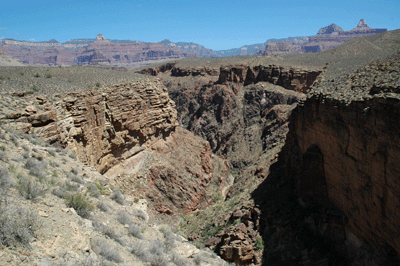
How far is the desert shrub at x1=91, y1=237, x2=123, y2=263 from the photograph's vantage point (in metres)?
6.83

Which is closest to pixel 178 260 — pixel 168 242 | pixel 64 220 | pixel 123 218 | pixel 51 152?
pixel 168 242

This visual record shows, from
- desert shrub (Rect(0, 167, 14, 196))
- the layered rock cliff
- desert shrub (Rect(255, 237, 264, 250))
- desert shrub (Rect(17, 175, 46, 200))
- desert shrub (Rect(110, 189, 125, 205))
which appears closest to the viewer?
desert shrub (Rect(0, 167, 14, 196))

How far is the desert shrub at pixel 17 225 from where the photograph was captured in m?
5.36

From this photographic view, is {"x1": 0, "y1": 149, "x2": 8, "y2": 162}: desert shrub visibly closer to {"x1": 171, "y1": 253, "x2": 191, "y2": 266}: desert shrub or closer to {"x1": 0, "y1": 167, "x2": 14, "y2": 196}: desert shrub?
{"x1": 0, "y1": 167, "x2": 14, "y2": 196}: desert shrub

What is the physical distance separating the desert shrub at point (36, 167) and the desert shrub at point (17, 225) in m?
3.13

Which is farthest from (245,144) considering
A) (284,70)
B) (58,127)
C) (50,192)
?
(50,192)

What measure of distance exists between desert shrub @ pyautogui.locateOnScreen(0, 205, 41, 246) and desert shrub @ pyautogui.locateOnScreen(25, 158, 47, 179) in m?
3.13

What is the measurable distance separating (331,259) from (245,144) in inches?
1278

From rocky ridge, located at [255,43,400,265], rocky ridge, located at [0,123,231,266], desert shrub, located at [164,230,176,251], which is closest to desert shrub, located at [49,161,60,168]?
rocky ridge, located at [0,123,231,266]

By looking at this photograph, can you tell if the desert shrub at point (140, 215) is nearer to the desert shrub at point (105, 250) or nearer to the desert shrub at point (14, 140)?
the desert shrub at point (105, 250)

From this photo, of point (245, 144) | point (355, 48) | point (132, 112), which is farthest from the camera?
point (355, 48)

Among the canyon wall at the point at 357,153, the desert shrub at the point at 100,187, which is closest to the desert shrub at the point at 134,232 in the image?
the desert shrub at the point at 100,187

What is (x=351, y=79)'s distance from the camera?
57.4 feet

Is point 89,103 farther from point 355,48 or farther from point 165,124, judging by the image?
point 355,48
